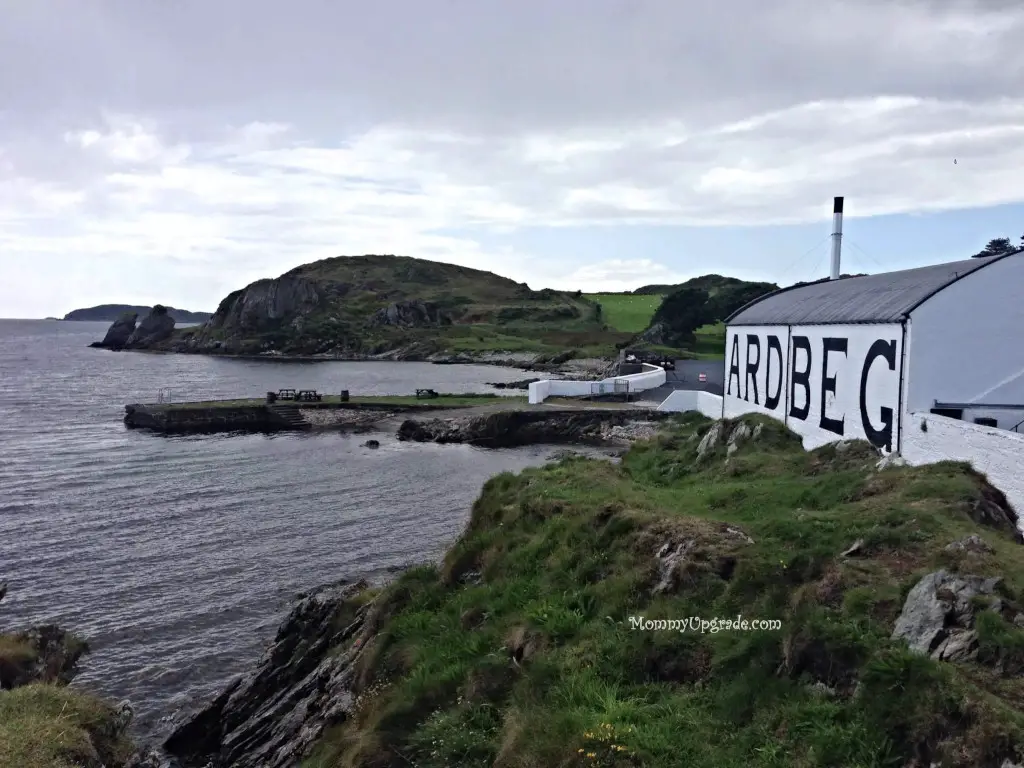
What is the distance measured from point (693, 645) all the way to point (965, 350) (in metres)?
11.9

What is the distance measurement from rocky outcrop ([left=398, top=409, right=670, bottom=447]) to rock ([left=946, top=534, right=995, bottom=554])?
132 feet

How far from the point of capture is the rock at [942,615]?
349 inches

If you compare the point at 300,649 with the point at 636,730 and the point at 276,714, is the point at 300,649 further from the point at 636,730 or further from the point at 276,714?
the point at 636,730

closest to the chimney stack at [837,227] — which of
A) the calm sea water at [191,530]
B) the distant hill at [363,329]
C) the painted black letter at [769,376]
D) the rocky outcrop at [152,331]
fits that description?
the painted black letter at [769,376]

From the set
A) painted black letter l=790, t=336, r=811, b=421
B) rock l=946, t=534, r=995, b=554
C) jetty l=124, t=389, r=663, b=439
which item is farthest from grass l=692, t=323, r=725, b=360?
rock l=946, t=534, r=995, b=554

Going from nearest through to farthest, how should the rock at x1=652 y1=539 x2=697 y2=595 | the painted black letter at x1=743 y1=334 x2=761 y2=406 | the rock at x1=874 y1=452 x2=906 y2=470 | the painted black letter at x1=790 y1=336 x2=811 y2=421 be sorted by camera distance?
the rock at x1=652 y1=539 x2=697 y2=595, the rock at x1=874 y1=452 x2=906 y2=470, the painted black letter at x1=790 y1=336 x2=811 y2=421, the painted black letter at x1=743 y1=334 x2=761 y2=406

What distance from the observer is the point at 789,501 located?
16.7 meters

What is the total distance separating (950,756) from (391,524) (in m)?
26.3

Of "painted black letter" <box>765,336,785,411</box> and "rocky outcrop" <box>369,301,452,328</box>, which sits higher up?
"rocky outcrop" <box>369,301,452,328</box>

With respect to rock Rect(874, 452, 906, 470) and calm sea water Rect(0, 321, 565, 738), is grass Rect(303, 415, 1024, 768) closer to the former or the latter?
rock Rect(874, 452, 906, 470)

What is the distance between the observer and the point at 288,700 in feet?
52.5

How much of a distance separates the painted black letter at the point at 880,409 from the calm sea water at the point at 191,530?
15489 mm

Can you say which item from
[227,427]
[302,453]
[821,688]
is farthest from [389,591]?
[227,427]

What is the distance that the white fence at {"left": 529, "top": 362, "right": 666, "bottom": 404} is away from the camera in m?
60.9
